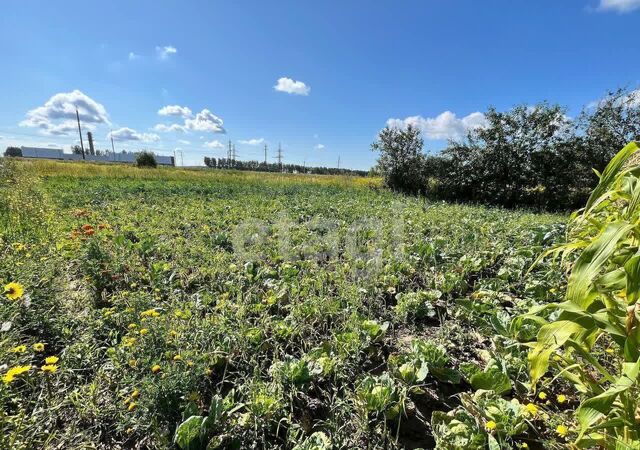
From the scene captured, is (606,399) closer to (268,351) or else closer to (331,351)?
(331,351)

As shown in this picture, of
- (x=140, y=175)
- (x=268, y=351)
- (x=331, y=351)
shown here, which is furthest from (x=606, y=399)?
(x=140, y=175)

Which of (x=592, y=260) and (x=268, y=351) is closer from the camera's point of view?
(x=592, y=260)

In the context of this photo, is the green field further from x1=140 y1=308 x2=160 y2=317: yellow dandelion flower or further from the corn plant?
the corn plant

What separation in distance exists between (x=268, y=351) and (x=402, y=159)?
1808 cm

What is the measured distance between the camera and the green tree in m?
18.4

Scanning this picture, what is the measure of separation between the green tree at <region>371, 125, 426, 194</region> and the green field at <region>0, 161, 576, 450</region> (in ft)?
47.8

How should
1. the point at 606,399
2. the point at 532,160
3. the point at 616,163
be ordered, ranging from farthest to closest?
the point at 532,160 → the point at 616,163 → the point at 606,399

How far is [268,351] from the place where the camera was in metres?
2.41

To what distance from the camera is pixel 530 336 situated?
2.19 metres

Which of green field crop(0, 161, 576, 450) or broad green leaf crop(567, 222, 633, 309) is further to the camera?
green field crop(0, 161, 576, 450)

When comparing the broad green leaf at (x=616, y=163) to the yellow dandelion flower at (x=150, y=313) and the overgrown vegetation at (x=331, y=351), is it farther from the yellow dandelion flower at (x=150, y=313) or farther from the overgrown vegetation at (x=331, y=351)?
the yellow dandelion flower at (x=150, y=313)

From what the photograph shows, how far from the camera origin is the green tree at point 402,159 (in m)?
18.4

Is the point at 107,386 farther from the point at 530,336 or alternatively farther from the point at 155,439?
the point at 530,336

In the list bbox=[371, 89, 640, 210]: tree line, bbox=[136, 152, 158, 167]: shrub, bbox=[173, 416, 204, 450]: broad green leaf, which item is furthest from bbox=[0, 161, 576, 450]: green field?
bbox=[136, 152, 158, 167]: shrub
